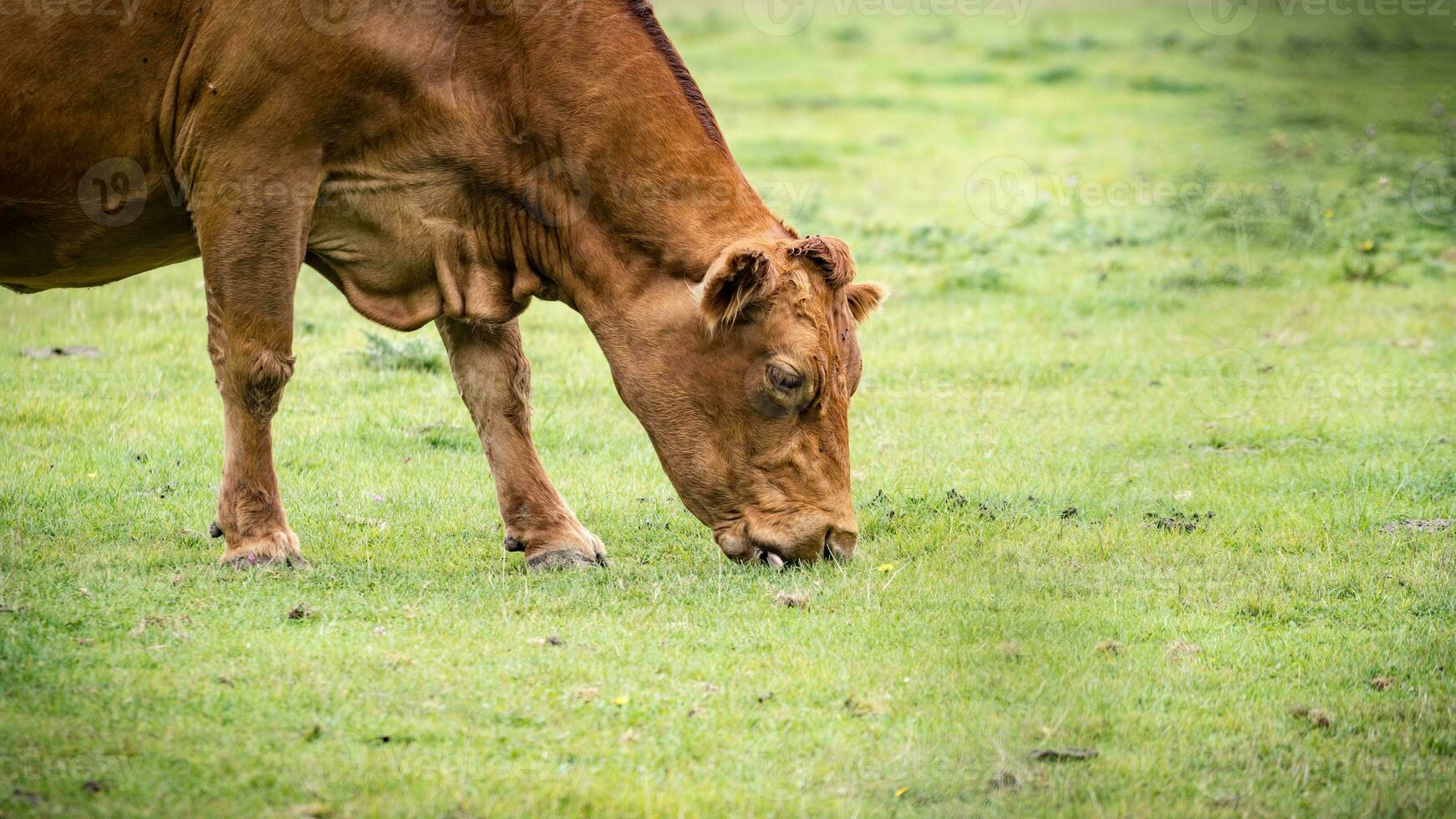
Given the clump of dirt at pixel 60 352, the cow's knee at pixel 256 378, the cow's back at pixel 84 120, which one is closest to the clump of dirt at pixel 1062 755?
the cow's knee at pixel 256 378

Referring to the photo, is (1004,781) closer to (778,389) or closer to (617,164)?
(778,389)

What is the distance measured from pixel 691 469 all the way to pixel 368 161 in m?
1.86

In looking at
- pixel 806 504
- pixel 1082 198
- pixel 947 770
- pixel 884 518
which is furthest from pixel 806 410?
pixel 1082 198

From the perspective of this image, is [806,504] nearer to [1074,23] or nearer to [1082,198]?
[1082,198]

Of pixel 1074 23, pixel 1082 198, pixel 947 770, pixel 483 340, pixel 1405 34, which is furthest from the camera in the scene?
pixel 1074 23

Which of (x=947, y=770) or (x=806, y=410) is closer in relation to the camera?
(x=947, y=770)

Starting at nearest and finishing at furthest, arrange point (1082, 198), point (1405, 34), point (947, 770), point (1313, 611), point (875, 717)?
1. point (947, 770)
2. point (875, 717)
3. point (1313, 611)
4. point (1082, 198)
5. point (1405, 34)

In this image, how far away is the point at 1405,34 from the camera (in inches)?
1037

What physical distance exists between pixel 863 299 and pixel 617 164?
1232 mm

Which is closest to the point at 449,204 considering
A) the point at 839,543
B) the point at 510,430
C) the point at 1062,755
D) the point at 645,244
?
the point at 645,244

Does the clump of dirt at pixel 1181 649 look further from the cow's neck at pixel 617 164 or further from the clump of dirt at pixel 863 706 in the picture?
the cow's neck at pixel 617 164

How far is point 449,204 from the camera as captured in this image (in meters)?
6.61

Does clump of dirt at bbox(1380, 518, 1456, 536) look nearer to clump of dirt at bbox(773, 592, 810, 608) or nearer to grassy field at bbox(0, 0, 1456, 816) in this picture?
grassy field at bbox(0, 0, 1456, 816)

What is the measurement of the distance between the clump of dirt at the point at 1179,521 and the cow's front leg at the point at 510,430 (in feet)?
8.98
